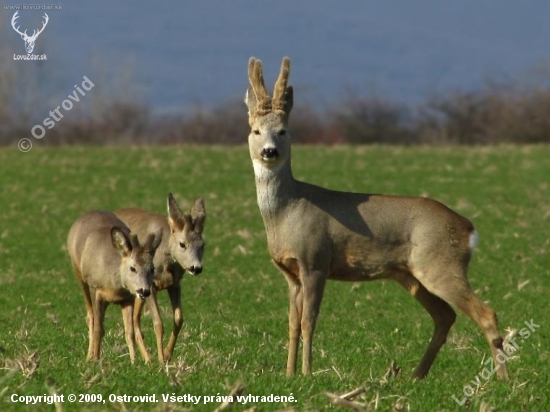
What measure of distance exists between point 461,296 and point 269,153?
6.35 ft

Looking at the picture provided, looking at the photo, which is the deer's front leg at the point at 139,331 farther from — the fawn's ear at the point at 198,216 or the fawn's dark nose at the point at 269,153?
the fawn's dark nose at the point at 269,153

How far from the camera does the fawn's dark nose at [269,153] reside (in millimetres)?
10656

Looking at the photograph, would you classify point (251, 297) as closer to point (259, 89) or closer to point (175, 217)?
point (175, 217)

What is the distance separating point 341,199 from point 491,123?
4836cm

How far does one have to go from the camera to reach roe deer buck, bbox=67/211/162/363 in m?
11.2

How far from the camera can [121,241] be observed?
1153cm

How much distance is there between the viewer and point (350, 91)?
6462 cm

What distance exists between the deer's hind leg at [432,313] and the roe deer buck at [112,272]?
2.19 m

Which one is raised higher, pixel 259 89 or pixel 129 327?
pixel 259 89

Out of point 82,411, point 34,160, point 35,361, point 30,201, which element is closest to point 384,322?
point 35,361

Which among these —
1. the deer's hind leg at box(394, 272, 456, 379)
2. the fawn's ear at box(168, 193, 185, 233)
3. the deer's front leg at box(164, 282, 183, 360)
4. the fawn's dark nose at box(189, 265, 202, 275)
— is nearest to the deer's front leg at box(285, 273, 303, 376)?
the deer's hind leg at box(394, 272, 456, 379)
